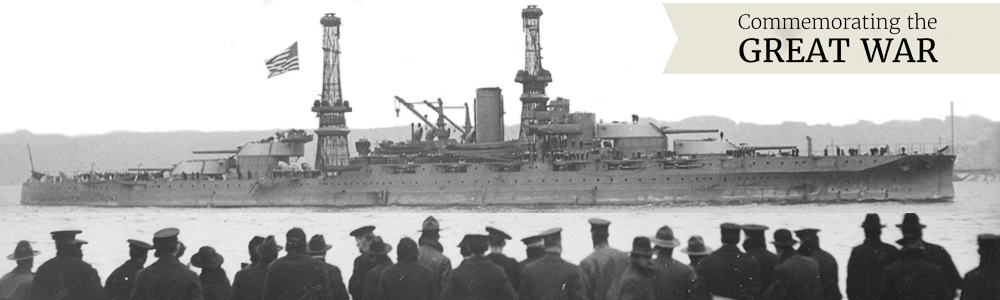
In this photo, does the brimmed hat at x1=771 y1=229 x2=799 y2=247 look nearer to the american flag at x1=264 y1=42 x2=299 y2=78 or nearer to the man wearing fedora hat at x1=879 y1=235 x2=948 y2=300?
the man wearing fedora hat at x1=879 y1=235 x2=948 y2=300

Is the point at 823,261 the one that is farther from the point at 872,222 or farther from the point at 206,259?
the point at 206,259

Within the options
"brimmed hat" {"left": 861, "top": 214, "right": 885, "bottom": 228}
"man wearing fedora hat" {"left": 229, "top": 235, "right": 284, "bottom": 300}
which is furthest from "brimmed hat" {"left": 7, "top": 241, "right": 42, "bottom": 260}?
"brimmed hat" {"left": 861, "top": 214, "right": 885, "bottom": 228}

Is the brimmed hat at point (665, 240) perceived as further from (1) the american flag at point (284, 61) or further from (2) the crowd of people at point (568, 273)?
(1) the american flag at point (284, 61)

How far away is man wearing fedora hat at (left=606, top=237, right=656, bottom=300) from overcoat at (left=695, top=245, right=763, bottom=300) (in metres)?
0.60

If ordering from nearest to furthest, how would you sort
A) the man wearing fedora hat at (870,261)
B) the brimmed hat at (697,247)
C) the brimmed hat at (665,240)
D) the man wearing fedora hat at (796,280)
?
1. the brimmed hat at (665,240)
2. the man wearing fedora hat at (796,280)
3. the brimmed hat at (697,247)
4. the man wearing fedora hat at (870,261)

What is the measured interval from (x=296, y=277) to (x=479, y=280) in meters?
1.53

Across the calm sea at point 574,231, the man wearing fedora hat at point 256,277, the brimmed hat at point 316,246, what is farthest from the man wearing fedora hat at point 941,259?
the calm sea at point 574,231

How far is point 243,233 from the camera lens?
26062 mm

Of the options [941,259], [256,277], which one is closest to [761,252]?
[941,259]

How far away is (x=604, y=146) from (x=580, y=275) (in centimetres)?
4005

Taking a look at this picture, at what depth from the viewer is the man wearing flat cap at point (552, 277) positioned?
6.91 metres

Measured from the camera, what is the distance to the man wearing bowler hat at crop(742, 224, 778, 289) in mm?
7211

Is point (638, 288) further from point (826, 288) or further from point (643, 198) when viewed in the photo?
point (643, 198)

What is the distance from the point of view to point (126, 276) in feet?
24.2
